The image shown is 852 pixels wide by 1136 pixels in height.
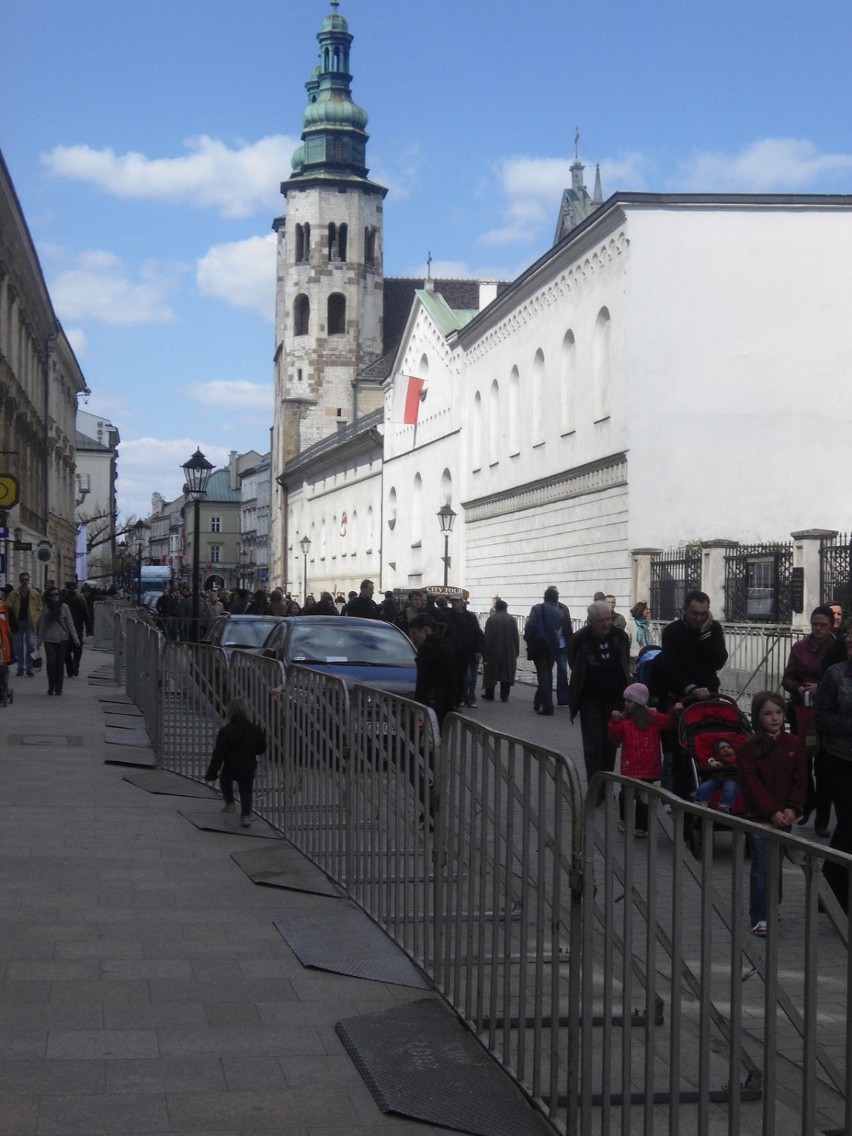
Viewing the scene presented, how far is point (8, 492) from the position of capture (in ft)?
69.8

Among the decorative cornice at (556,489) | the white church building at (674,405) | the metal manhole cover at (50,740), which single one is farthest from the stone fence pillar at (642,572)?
the metal manhole cover at (50,740)

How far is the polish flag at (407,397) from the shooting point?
6347 centimetres

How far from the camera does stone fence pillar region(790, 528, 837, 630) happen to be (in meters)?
24.7

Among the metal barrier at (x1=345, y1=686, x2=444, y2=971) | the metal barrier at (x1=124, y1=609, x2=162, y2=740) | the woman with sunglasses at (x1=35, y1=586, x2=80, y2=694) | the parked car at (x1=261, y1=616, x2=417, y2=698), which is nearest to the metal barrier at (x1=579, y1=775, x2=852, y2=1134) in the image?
the metal barrier at (x1=345, y1=686, x2=444, y2=971)

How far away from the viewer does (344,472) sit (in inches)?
3263

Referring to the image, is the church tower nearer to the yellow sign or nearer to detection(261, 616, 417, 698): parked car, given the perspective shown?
the yellow sign

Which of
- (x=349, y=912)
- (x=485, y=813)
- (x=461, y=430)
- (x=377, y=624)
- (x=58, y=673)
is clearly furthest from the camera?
(x=461, y=430)

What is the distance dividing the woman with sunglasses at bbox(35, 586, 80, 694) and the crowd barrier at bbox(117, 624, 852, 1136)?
54.2 ft

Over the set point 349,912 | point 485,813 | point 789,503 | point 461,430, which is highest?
point 461,430

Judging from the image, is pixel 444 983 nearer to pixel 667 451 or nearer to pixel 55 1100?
pixel 55 1100

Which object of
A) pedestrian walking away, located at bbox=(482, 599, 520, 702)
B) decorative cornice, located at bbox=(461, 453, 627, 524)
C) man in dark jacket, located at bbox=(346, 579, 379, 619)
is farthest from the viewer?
decorative cornice, located at bbox=(461, 453, 627, 524)

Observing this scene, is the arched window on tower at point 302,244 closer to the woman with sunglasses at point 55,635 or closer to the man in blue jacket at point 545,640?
the woman with sunglasses at point 55,635

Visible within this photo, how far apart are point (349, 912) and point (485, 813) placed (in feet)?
8.66

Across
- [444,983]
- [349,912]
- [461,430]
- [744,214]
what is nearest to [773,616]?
[744,214]
